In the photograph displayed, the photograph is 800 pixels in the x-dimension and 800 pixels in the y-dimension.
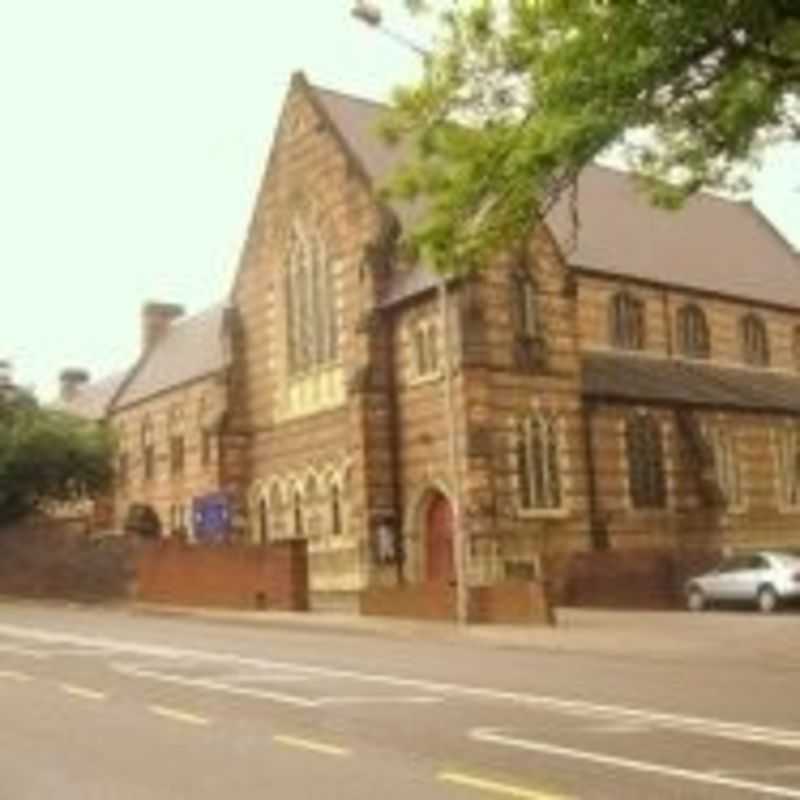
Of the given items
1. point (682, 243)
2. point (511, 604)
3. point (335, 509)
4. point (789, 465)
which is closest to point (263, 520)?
point (335, 509)

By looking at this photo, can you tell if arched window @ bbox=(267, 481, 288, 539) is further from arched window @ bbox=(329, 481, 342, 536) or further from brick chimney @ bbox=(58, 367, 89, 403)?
brick chimney @ bbox=(58, 367, 89, 403)

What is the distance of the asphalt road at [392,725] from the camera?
1175 cm

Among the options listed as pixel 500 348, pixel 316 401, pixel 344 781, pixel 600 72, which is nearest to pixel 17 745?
pixel 344 781

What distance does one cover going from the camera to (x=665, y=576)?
43.4m

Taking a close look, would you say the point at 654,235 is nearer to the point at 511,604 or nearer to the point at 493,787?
the point at 511,604

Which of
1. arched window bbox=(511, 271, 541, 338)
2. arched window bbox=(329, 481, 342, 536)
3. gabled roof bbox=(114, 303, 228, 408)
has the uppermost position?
gabled roof bbox=(114, 303, 228, 408)

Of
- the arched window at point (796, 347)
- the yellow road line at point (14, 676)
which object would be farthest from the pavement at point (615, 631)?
the arched window at point (796, 347)

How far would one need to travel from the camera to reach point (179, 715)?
1670 cm

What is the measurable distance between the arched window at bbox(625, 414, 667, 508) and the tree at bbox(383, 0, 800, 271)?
23500mm

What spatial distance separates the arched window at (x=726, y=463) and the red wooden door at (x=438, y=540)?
30.4 ft

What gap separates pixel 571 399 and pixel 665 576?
17.2 ft

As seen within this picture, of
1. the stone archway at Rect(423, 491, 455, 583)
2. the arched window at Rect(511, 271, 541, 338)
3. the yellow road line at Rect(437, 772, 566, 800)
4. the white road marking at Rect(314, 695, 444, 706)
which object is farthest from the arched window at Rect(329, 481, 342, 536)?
the yellow road line at Rect(437, 772, 566, 800)

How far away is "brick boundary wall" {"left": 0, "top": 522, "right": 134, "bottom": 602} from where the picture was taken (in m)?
48.3

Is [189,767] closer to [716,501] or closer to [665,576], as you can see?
[665,576]
